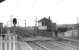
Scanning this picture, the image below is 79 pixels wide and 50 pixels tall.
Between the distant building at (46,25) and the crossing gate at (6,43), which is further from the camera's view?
the distant building at (46,25)

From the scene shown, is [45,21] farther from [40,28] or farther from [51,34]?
[51,34]

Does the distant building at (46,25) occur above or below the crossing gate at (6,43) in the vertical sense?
above

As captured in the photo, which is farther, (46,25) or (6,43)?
(46,25)

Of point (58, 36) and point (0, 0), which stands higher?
point (0, 0)

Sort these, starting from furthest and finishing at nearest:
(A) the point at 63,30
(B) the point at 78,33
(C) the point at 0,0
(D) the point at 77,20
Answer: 1. (A) the point at 63,30
2. (D) the point at 77,20
3. (B) the point at 78,33
4. (C) the point at 0,0

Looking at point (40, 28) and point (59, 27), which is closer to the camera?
point (59, 27)

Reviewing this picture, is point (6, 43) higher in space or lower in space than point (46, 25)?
lower

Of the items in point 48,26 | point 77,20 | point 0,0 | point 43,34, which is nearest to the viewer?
point 0,0

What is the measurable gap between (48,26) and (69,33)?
783 cm

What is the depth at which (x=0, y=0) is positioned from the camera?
430 centimetres

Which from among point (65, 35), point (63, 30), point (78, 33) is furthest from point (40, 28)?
point (78, 33)

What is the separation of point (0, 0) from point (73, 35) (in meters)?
12.2

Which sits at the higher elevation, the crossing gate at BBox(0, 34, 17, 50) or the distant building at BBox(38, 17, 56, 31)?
the distant building at BBox(38, 17, 56, 31)

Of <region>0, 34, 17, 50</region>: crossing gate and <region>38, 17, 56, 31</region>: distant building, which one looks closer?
<region>0, 34, 17, 50</region>: crossing gate
